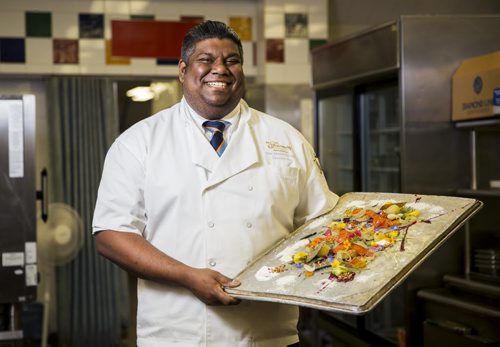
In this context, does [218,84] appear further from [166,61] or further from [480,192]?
[166,61]

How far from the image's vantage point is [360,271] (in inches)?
64.7

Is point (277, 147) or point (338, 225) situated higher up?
point (277, 147)

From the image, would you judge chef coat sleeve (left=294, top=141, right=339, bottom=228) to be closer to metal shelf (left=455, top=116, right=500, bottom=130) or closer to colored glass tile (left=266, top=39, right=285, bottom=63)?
metal shelf (left=455, top=116, right=500, bottom=130)

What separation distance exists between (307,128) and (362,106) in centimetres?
109

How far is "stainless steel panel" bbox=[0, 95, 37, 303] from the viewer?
10.7ft

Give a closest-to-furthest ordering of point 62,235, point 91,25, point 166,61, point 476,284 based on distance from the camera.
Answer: point 476,284 < point 62,235 < point 91,25 < point 166,61

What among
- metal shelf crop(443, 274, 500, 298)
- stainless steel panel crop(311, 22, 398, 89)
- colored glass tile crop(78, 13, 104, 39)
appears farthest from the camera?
colored glass tile crop(78, 13, 104, 39)

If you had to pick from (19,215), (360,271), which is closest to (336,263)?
(360,271)

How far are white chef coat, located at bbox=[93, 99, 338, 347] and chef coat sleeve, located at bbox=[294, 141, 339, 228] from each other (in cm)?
9

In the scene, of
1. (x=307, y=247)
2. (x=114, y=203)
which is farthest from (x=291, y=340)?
(x=114, y=203)

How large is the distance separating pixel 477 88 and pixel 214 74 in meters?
1.59

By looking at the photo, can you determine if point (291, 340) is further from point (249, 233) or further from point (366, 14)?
A: point (366, 14)

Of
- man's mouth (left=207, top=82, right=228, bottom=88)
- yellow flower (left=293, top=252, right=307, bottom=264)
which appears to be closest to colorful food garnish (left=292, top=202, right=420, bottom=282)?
yellow flower (left=293, top=252, right=307, bottom=264)

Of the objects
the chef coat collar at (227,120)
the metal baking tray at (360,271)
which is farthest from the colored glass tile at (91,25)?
the metal baking tray at (360,271)
